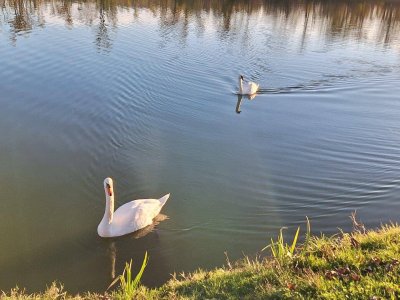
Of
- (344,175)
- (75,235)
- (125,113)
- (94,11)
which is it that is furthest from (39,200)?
(94,11)

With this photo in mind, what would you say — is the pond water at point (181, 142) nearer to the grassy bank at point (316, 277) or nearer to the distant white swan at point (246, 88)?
the distant white swan at point (246, 88)

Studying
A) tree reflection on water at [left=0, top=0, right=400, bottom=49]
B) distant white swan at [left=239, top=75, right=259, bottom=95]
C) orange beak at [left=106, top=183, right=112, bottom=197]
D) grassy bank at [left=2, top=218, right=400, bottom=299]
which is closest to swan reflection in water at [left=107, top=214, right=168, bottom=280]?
orange beak at [left=106, top=183, right=112, bottom=197]

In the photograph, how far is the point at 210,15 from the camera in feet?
110

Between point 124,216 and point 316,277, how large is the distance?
476 cm

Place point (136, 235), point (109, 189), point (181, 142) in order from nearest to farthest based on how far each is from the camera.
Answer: point (109, 189) < point (136, 235) < point (181, 142)

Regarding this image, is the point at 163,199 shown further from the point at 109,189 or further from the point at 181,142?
the point at 181,142

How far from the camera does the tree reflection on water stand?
2706 centimetres

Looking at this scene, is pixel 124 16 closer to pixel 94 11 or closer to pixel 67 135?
pixel 94 11

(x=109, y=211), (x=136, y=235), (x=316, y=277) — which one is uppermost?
(x=316, y=277)

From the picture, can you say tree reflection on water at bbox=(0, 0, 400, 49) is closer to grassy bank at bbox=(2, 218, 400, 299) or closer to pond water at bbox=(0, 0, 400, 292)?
pond water at bbox=(0, 0, 400, 292)

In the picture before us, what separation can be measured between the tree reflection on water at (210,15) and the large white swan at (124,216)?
14.8 metres

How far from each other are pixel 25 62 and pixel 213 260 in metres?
14.4

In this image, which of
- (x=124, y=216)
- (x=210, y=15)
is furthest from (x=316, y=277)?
(x=210, y=15)

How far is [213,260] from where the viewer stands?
788 centimetres
